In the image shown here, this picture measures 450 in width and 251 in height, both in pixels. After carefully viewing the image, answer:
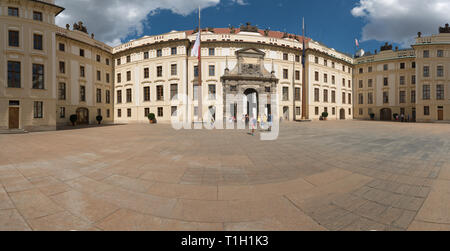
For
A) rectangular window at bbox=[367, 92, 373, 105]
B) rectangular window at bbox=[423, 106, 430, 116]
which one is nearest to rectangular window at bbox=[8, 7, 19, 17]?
rectangular window at bbox=[367, 92, 373, 105]

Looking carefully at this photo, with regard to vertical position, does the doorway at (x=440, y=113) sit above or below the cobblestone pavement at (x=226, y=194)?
above

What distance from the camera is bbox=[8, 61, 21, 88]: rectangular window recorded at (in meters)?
17.2

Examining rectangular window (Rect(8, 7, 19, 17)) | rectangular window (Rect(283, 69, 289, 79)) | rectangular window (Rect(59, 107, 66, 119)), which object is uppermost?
rectangular window (Rect(8, 7, 19, 17))

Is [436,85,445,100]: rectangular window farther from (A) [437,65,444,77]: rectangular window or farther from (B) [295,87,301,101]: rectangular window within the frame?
(B) [295,87,301,101]: rectangular window

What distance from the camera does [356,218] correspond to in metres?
2.64

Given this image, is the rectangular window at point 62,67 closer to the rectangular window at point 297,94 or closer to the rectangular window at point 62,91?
the rectangular window at point 62,91

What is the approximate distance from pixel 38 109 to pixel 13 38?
7011 millimetres

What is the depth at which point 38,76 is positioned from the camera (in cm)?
1834

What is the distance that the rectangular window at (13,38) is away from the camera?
17359 mm

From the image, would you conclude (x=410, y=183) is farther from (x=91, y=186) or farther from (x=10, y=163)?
(x=10, y=163)

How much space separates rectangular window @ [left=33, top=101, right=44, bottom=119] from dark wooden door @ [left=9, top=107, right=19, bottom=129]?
1205mm

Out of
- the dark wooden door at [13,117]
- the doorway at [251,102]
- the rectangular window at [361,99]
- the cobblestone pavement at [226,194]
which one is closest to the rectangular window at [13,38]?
the dark wooden door at [13,117]

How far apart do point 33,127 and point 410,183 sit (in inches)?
1058

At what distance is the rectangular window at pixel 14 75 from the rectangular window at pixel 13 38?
72.0 inches
